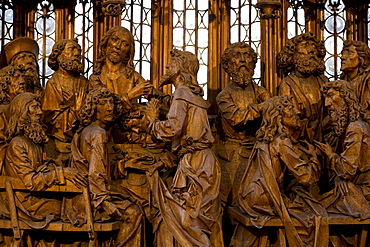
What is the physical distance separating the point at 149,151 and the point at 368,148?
2.23 meters

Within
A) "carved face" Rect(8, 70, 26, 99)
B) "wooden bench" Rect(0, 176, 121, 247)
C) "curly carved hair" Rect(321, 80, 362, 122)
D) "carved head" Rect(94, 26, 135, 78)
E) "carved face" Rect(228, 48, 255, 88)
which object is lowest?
"wooden bench" Rect(0, 176, 121, 247)

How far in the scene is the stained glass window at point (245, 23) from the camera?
13789mm

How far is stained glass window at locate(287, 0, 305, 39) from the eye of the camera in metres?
13.9

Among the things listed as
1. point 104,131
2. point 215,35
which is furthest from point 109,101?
point 215,35

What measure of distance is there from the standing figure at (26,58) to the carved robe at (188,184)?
1724 millimetres

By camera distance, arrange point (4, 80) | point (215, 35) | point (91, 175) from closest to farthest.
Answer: point (91, 175) → point (4, 80) → point (215, 35)

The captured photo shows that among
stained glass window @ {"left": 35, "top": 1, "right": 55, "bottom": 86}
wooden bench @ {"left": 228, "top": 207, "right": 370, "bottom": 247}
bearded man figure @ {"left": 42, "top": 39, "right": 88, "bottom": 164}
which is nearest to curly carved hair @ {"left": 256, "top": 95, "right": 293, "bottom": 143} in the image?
wooden bench @ {"left": 228, "top": 207, "right": 370, "bottom": 247}

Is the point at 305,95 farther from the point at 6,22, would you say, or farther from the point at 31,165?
the point at 6,22

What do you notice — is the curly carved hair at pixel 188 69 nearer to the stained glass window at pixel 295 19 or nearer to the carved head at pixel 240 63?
the carved head at pixel 240 63

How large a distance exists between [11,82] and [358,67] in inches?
141

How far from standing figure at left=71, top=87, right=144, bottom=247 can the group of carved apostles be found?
0.01m

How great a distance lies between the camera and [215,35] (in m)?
13.7

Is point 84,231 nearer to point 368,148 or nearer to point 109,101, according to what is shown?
point 109,101

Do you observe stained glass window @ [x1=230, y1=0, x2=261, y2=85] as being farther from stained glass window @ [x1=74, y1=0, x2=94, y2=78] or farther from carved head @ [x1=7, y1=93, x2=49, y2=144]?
carved head @ [x1=7, y1=93, x2=49, y2=144]
